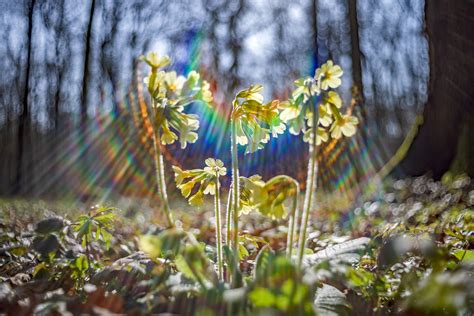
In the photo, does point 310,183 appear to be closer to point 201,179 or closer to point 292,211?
point 292,211

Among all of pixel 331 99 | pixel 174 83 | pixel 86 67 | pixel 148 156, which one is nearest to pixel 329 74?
pixel 331 99

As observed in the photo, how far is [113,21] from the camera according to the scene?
22.3m

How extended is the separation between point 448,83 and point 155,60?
5.75 meters

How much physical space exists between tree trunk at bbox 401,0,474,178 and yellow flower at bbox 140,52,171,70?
207 inches

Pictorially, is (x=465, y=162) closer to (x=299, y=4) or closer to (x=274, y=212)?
(x=274, y=212)

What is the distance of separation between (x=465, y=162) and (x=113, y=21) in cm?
1948

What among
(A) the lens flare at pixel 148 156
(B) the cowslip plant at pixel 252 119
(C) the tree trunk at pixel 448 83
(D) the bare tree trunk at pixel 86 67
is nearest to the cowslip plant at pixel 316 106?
(B) the cowslip plant at pixel 252 119

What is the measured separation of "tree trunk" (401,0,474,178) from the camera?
5891 mm

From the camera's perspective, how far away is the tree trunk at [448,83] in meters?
5.89

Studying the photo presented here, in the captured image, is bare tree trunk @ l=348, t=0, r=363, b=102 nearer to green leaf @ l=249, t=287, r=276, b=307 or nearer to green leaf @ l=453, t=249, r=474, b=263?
green leaf @ l=453, t=249, r=474, b=263

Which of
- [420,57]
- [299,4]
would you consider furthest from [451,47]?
[299,4]

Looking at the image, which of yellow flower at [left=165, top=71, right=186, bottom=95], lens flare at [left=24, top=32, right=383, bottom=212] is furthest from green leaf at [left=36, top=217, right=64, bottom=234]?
lens flare at [left=24, top=32, right=383, bottom=212]

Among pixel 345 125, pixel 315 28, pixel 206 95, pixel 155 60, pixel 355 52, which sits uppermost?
pixel 315 28

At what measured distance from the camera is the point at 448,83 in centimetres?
636
